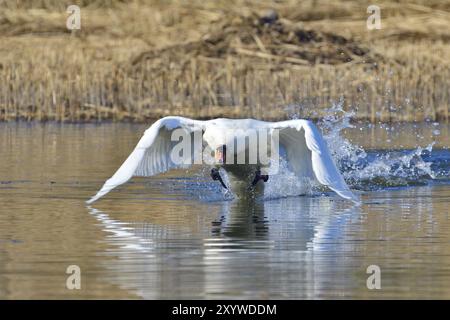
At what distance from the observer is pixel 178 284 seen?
8125 mm

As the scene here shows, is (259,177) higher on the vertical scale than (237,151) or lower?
lower

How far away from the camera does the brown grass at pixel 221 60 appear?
881 inches

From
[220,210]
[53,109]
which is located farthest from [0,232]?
[53,109]

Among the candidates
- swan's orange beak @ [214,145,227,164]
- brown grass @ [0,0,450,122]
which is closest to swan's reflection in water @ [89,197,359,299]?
swan's orange beak @ [214,145,227,164]

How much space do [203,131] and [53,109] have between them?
10.6 meters

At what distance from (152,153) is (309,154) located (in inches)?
A: 58.7

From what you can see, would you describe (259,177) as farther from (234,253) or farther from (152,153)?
(234,253)

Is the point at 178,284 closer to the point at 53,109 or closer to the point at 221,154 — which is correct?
the point at 221,154

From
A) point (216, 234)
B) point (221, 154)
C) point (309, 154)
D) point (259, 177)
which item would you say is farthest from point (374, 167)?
point (216, 234)

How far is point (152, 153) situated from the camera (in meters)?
12.5

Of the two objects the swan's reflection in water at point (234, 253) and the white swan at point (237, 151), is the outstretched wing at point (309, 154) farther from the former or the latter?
the swan's reflection in water at point (234, 253)

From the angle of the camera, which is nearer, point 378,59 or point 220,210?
point 220,210
